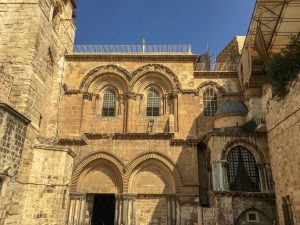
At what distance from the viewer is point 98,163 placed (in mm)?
17984

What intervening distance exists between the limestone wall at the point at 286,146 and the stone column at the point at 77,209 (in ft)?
35.0

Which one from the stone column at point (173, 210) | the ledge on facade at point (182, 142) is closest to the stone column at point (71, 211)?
the stone column at point (173, 210)

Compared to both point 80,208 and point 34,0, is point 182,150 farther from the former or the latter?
point 34,0

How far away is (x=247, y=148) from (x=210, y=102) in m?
4.94

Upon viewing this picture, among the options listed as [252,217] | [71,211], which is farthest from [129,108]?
[252,217]

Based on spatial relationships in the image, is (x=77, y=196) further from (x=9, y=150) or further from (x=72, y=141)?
(x=9, y=150)

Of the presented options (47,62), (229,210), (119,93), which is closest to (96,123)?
(119,93)

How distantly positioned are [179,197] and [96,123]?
7166mm

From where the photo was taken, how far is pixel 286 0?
Answer: 15969 millimetres

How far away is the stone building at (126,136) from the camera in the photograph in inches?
540

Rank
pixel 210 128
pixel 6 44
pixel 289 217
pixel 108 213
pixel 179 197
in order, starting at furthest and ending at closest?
pixel 108 213 → pixel 210 128 → pixel 179 197 → pixel 6 44 → pixel 289 217

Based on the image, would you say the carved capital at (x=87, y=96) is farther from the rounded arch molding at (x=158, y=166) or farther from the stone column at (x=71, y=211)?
the stone column at (x=71, y=211)

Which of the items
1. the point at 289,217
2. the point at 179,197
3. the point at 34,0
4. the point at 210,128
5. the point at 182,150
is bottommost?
the point at 289,217

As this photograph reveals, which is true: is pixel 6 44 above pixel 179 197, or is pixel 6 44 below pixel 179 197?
above
